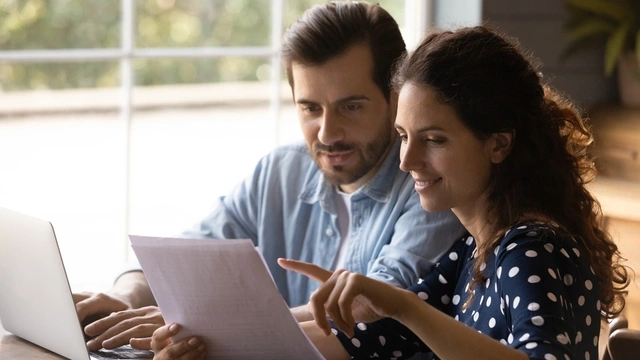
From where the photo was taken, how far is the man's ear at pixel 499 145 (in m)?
1.60

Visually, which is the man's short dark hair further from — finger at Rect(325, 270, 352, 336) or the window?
the window

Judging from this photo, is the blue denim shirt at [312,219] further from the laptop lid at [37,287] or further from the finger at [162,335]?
the laptop lid at [37,287]

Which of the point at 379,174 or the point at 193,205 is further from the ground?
the point at 379,174

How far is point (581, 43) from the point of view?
132 inches

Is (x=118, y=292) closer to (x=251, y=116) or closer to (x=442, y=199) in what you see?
(x=442, y=199)

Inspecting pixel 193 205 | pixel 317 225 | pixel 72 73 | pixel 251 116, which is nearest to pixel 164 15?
pixel 193 205

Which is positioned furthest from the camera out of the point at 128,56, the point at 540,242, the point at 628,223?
the point at 628,223

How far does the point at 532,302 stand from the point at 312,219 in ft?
3.16

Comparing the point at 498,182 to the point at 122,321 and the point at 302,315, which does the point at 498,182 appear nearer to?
the point at 302,315

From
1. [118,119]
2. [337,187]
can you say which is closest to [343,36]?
[337,187]

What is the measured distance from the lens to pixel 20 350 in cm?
170

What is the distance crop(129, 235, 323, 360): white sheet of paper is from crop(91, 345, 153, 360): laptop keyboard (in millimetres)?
144

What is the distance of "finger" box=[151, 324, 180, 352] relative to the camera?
1554 mm

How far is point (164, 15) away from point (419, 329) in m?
6.19
